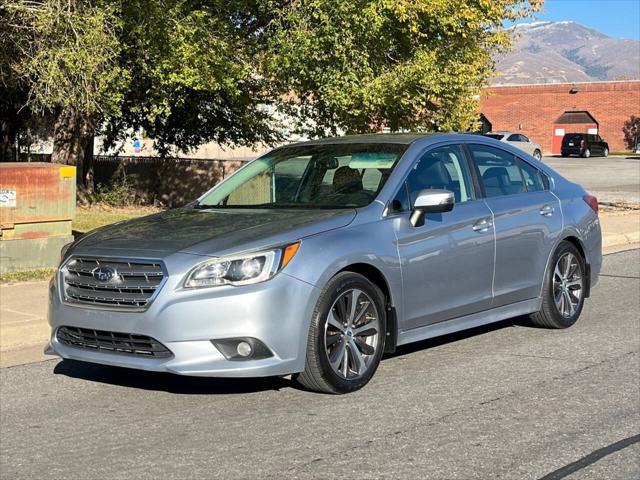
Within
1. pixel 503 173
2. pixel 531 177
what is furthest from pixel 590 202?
pixel 503 173

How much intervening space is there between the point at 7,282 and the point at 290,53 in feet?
26.9

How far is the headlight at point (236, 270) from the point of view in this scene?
577cm

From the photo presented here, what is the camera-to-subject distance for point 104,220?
18.7m

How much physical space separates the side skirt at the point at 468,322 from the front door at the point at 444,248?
48 millimetres

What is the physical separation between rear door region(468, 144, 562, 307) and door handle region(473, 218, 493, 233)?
0.09 metres

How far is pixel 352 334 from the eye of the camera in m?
6.27

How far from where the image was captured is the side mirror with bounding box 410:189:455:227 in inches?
261

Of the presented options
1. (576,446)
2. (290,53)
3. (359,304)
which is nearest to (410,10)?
(290,53)

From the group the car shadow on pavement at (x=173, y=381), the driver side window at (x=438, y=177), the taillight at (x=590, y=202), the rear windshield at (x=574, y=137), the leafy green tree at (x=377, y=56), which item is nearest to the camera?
the car shadow on pavement at (x=173, y=381)

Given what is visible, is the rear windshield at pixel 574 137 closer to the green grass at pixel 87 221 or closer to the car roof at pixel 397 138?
the green grass at pixel 87 221

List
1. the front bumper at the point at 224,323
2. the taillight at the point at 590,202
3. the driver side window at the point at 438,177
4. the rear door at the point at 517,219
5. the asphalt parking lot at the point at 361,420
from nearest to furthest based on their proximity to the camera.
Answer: the asphalt parking lot at the point at 361,420 → the front bumper at the point at 224,323 → the driver side window at the point at 438,177 → the rear door at the point at 517,219 → the taillight at the point at 590,202

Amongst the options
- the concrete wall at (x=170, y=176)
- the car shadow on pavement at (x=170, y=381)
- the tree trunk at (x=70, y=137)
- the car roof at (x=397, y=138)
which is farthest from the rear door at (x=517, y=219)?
the concrete wall at (x=170, y=176)

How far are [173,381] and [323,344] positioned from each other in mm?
1376

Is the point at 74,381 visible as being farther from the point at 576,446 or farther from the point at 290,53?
the point at 290,53
